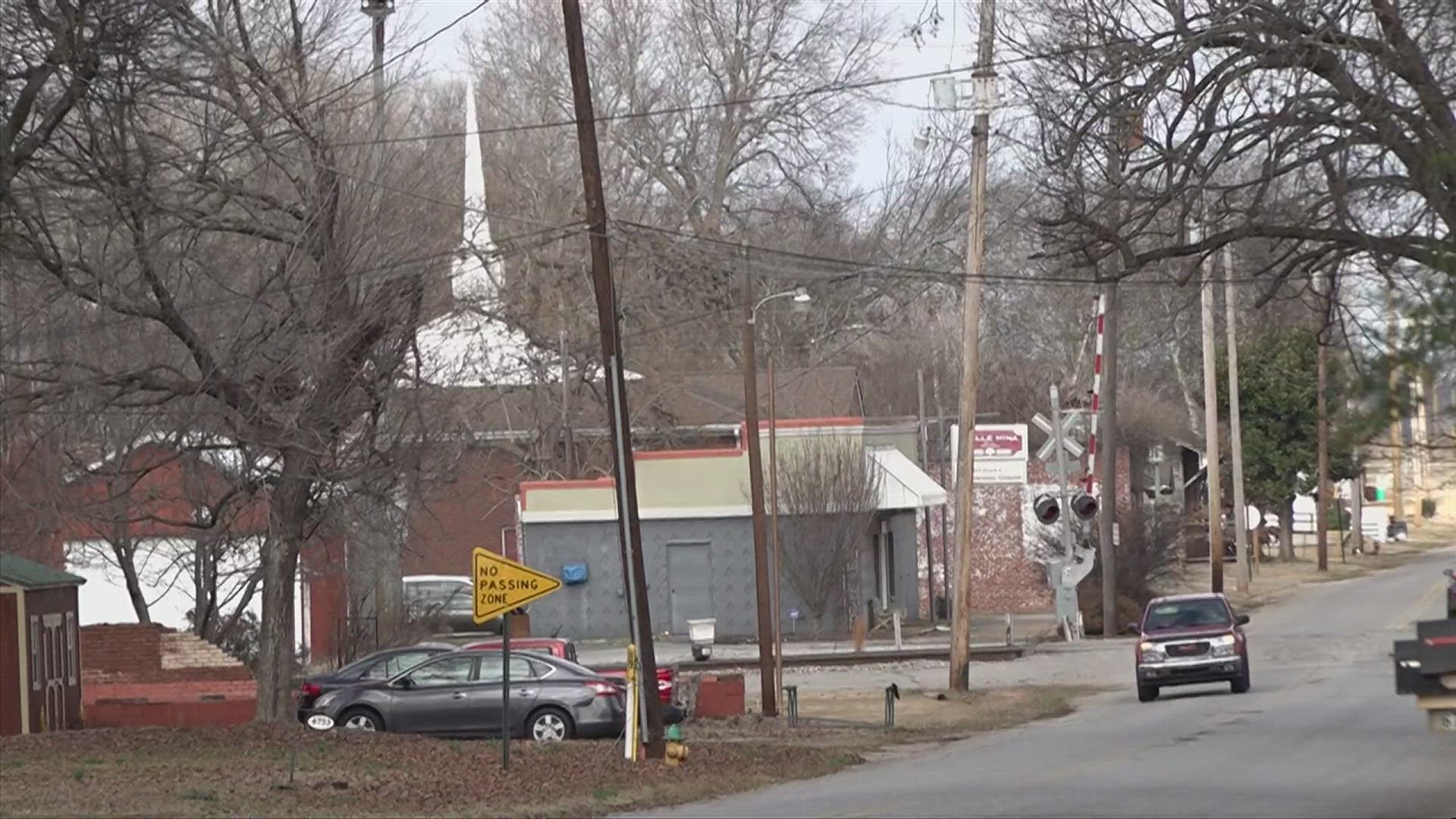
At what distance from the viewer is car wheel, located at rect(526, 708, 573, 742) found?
2659 centimetres

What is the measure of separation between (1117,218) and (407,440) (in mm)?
10649

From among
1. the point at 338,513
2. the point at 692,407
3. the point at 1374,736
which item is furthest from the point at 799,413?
the point at 1374,736

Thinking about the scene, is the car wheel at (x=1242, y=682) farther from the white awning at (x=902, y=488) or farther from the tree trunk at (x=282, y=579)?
the white awning at (x=902, y=488)

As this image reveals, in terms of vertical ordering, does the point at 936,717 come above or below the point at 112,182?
below

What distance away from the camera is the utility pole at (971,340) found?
101 feet

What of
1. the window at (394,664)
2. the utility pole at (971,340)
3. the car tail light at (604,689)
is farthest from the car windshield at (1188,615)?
the window at (394,664)

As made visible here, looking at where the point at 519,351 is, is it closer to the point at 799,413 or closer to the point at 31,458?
the point at 799,413

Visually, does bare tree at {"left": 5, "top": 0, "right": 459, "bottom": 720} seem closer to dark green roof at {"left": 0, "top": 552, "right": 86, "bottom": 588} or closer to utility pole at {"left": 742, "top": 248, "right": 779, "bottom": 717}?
dark green roof at {"left": 0, "top": 552, "right": 86, "bottom": 588}

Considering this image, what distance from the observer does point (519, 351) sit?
5453 cm

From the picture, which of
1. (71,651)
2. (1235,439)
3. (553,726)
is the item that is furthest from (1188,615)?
(1235,439)

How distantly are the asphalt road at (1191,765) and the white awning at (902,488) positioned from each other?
656 inches

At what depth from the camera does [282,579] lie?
25.8 meters

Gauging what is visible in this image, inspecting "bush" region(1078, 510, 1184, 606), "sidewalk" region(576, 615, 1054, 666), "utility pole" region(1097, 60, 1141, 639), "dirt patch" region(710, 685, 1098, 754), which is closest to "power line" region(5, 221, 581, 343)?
"dirt patch" region(710, 685, 1098, 754)

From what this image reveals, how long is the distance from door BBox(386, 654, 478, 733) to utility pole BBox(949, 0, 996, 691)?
8.81 metres
